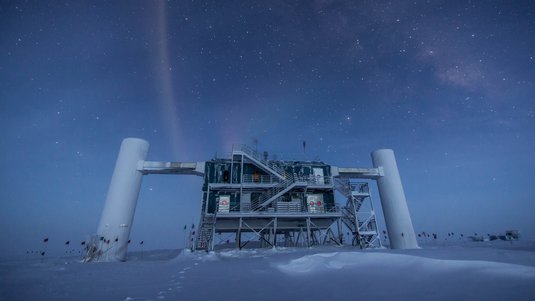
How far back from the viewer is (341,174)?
2978 cm

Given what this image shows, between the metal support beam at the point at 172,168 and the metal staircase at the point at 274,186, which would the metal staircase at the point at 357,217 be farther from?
the metal support beam at the point at 172,168

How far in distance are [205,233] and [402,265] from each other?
20.8 metres

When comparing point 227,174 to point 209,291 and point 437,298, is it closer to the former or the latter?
point 209,291

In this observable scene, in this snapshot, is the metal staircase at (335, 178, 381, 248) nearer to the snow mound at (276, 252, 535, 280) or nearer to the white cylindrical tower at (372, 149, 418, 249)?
the white cylindrical tower at (372, 149, 418, 249)

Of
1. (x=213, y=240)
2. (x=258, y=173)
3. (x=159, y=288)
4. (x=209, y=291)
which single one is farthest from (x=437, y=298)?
(x=258, y=173)

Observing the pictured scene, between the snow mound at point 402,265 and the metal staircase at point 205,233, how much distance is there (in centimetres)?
1708

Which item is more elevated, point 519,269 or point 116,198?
point 116,198

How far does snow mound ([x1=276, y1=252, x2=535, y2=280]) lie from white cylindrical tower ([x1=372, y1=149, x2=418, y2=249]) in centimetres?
2144

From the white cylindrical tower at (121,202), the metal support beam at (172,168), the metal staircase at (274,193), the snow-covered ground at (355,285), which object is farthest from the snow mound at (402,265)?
the white cylindrical tower at (121,202)

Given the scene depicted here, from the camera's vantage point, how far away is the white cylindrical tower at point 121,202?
21.8 m

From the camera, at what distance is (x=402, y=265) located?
6258mm

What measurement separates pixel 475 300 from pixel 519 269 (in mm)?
2360

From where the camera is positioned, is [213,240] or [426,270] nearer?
[426,270]

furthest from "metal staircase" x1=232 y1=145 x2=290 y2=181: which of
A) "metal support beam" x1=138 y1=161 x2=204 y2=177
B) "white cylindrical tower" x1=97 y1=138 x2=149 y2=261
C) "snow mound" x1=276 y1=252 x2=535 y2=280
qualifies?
"snow mound" x1=276 y1=252 x2=535 y2=280
